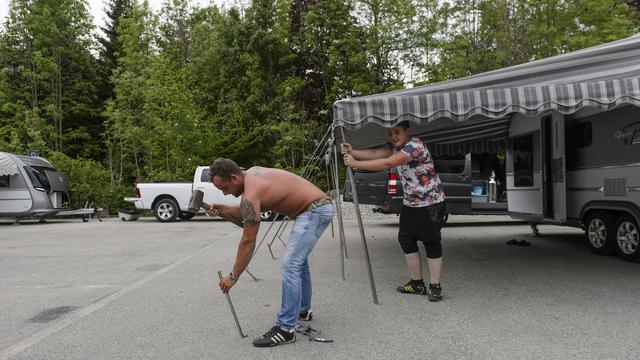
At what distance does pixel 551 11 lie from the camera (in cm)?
2162

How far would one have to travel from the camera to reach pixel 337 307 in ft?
17.8

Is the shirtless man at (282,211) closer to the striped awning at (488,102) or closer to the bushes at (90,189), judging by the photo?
the striped awning at (488,102)

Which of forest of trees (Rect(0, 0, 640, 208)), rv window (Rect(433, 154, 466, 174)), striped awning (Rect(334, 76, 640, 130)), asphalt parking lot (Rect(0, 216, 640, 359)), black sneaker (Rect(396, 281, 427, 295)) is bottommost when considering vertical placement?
asphalt parking lot (Rect(0, 216, 640, 359))

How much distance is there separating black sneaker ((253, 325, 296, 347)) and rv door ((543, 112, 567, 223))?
19.3 ft

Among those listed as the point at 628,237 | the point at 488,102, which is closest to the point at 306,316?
the point at 488,102

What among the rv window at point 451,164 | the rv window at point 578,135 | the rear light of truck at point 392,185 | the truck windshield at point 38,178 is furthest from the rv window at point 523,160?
the truck windshield at point 38,178

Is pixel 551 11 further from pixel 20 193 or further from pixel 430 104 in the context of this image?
pixel 20 193

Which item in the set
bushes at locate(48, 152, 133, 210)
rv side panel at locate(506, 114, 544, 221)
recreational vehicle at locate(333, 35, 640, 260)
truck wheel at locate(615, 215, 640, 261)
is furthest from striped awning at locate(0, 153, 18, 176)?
truck wheel at locate(615, 215, 640, 261)

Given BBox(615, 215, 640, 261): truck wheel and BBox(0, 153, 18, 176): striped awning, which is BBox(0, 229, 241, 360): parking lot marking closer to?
BBox(615, 215, 640, 261): truck wheel

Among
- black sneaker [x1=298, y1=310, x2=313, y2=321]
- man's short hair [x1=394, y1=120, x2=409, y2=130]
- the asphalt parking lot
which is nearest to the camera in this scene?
the asphalt parking lot

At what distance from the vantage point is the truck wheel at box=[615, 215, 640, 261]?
754 cm

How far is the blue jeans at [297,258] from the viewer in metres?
4.14

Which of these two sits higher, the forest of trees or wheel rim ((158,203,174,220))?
the forest of trees

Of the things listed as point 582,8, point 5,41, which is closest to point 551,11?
point 582,8
